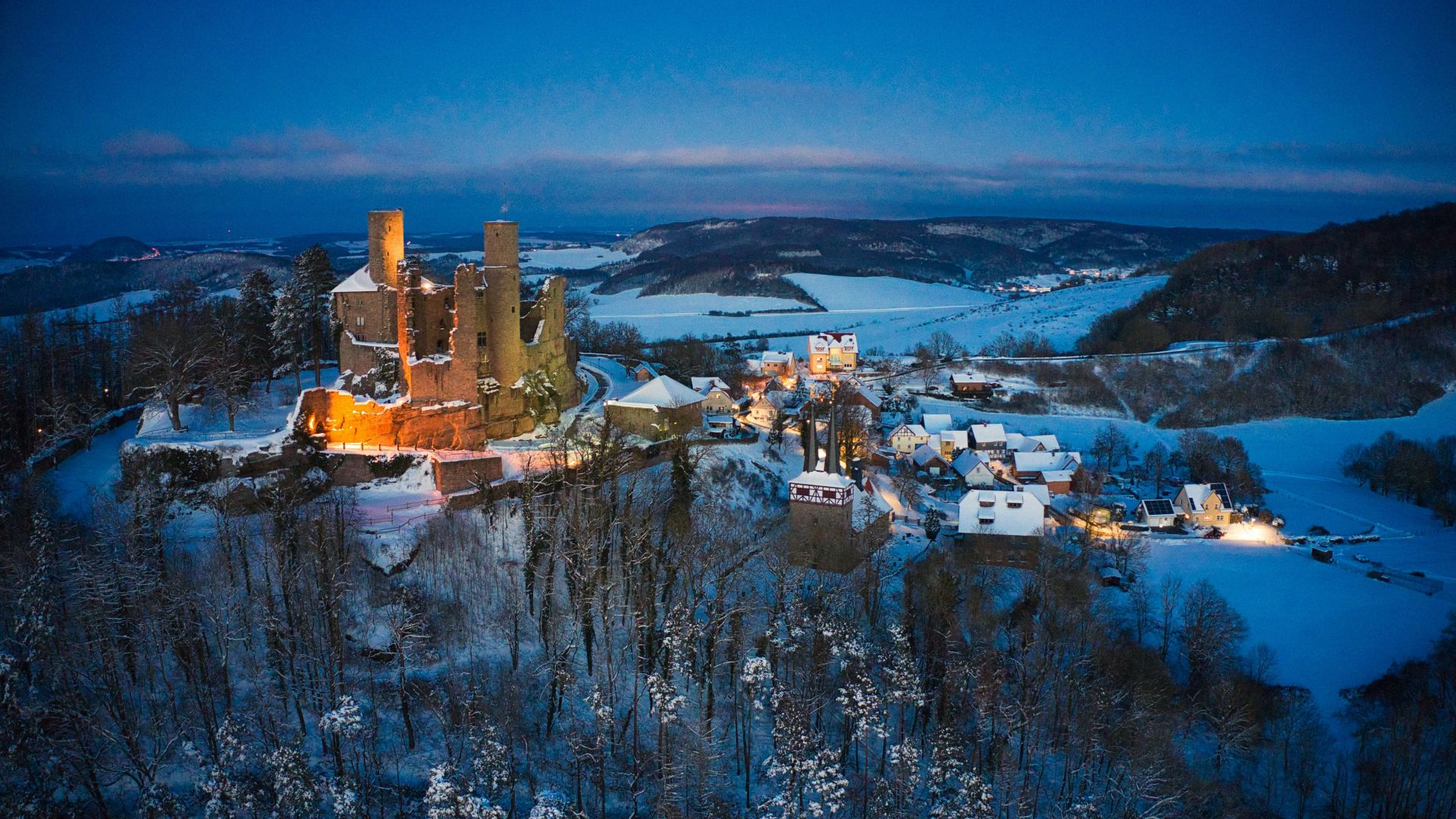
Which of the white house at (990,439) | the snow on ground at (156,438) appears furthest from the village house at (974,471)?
the snow on ground at (156,438)

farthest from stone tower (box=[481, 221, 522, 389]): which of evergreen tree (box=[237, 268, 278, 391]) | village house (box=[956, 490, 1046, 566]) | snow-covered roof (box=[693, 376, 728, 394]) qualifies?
village house (box=[956, 490, 1046, 566])

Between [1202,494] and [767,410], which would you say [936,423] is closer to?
[767,410]

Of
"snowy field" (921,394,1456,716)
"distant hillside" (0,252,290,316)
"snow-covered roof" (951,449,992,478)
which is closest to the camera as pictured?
"snowy field" (921,394,1456,716)

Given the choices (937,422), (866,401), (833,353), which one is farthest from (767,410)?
(833,353)

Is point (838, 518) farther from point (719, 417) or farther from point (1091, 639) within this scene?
point (719, 417)

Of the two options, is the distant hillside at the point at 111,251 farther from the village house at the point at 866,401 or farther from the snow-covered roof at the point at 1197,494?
the snow-covered roof at the point at 1197,494

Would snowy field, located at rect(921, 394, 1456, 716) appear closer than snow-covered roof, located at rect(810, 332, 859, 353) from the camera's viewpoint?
Yes

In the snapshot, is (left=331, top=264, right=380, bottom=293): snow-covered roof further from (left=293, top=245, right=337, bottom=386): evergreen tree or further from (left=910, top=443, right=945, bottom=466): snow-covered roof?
(left=910, top=443, right=945, bottom=466): snow-covered roof
